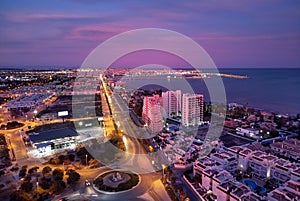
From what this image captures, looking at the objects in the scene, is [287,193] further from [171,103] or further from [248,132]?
[171,103]

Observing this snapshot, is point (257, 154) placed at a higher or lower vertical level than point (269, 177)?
higher

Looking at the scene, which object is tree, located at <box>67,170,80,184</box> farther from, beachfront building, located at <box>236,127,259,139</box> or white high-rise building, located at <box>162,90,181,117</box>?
white high-rise building, located at <box>162,90,181,117</box>

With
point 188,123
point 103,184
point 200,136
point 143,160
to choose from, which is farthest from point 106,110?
point 103,184

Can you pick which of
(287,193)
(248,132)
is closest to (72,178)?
(287,193)

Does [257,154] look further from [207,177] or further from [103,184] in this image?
[103,184]

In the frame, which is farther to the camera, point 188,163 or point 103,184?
point 188,163

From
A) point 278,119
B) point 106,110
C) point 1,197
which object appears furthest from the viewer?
point 106,110

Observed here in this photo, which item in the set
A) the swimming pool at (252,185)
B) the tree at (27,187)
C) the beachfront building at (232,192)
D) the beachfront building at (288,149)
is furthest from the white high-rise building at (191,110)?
the tree at (27,187)

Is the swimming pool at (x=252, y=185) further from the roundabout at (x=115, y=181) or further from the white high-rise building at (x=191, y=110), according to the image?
the white high-rise building at (x=191, y=110)

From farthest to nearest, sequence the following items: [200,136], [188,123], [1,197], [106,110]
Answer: [106,110] → [188,123] → [200,136] → [1,197]
